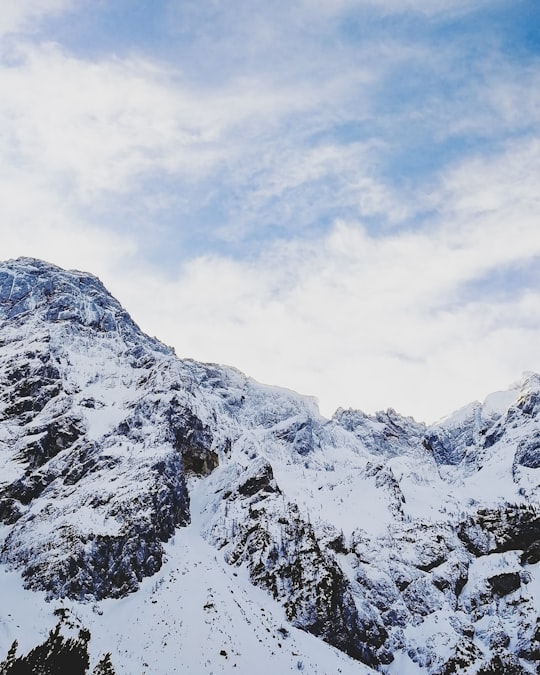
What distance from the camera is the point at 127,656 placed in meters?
41.8

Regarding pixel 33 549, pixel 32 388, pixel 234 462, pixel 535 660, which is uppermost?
pixel 32 388

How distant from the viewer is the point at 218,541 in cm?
6950

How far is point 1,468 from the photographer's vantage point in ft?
230

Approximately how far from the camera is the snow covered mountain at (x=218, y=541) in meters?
48.4

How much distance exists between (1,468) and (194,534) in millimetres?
28568

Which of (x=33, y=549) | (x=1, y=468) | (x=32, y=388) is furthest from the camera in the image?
(x=32, y=388)

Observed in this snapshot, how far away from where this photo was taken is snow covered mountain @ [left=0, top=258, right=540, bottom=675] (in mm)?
48438

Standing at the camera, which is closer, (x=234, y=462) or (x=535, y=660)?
(x=535, y=660)

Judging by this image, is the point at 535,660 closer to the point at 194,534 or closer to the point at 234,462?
the point at 194,534

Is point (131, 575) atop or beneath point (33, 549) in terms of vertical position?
beneath

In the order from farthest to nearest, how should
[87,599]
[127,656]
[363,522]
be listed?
[363,522] → [87,599] → [127,656]

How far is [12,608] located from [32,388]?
4715cm

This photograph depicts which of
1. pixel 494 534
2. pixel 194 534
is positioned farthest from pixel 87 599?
pixel 494 534

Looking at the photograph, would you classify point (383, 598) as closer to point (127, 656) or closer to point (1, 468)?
point (127, 656)
